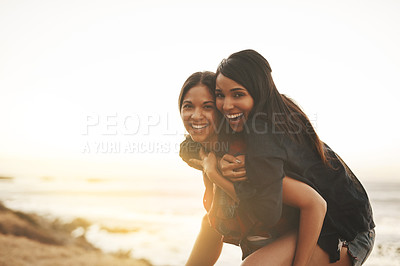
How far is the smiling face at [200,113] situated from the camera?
277 cm

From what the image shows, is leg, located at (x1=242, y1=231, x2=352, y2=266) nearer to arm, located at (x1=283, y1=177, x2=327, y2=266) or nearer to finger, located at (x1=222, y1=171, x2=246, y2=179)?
arm, located at (x1=283, y1=177, x2=327, y2=266)

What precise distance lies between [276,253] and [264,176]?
22.5 inches

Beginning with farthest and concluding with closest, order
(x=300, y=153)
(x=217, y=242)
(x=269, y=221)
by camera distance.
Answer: (x=217, y=242) < (x=300, y=153) < (x=269, y=221)

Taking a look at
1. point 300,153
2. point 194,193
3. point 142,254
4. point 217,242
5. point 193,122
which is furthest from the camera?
point 194,193

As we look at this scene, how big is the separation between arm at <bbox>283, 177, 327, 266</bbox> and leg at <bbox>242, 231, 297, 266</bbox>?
0.18ft

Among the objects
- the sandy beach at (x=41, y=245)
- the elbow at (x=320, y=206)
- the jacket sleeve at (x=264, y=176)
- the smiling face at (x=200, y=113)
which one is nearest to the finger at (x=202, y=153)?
the smiling face at (x=200, y=113)

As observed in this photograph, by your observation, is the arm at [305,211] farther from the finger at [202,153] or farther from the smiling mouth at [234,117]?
the finger at [202,153]

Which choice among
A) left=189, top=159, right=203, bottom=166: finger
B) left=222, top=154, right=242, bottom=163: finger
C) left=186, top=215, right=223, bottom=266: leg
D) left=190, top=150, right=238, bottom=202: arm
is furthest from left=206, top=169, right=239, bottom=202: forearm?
left=186, top=215, right=223, bottom=266: leg

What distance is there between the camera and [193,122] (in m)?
2.79

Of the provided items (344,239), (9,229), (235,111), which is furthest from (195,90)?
(9,229)

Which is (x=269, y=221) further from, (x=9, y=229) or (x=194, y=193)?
(x=194, y=193)

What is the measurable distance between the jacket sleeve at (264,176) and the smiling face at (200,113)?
619 millimetres

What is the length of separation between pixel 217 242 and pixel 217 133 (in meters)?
0.99

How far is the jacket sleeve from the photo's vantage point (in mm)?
2094
